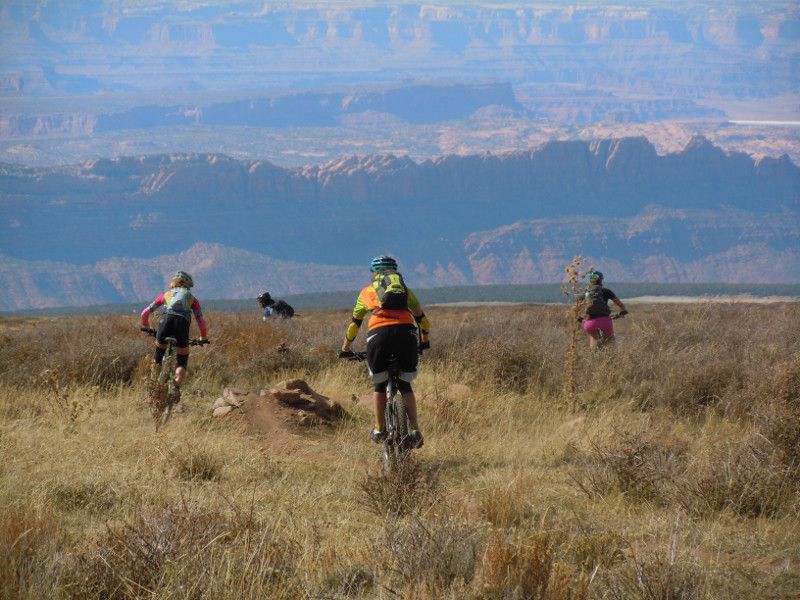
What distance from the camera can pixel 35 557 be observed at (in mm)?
4688

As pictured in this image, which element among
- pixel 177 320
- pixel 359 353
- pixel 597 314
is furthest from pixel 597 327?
pixel 359 353

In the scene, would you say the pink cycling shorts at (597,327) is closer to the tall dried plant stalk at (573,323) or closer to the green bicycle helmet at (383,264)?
the tall dried plant stalk at (573,323)

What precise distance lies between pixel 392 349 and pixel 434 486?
1.56 meters

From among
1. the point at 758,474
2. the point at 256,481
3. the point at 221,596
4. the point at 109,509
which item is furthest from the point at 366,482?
the point at 758,474

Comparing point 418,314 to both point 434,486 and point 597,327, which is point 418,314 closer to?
point 434,486

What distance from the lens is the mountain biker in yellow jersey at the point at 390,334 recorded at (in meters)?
7.43

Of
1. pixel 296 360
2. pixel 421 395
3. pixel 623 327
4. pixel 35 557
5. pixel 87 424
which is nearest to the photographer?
pixel 35 557

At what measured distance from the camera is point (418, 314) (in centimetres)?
772

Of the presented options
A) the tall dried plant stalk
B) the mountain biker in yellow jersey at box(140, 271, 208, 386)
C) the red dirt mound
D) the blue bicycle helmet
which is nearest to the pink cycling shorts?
the tall dried plant stalk

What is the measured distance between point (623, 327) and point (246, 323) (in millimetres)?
11559

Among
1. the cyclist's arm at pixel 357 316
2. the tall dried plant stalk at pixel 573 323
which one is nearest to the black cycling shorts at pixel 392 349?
the cyclist's arm at pixel 357 316

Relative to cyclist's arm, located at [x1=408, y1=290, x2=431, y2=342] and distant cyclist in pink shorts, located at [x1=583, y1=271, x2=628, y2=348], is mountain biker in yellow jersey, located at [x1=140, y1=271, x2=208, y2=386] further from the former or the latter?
distant cyclist in pink shorts, located at [x1=583, y1=271, x2=628, y2=348]

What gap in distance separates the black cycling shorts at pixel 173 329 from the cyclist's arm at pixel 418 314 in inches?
126

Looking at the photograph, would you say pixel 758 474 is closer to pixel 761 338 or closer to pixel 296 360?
pixel 296 360
